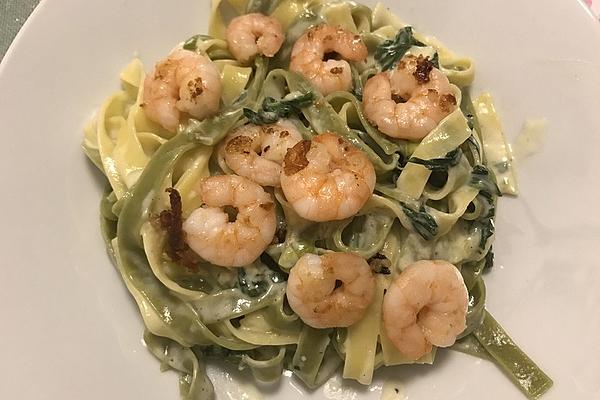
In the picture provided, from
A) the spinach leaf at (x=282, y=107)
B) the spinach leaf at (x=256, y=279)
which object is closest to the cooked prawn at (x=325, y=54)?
the spinach leaf at (x=282, y=107)

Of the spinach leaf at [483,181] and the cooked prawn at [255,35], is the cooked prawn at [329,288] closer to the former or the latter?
the spinach leaf at [483,181]

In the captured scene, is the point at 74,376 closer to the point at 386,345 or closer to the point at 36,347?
the point at 36,347

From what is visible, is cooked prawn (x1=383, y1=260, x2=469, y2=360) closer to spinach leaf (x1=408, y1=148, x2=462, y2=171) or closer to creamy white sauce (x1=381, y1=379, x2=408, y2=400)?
creamy white sauce (x1=381, y1=379, x2=408, y2=400)

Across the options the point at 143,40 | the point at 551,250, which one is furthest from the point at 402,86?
the point at 143,40

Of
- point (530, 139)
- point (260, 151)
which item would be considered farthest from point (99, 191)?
point (530, 139)

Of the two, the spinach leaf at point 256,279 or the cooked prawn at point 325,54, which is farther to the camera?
the cooked prawn at point 325,54

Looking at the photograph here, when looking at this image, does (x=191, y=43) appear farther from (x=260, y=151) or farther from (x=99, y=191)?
(x=99, y=191)
